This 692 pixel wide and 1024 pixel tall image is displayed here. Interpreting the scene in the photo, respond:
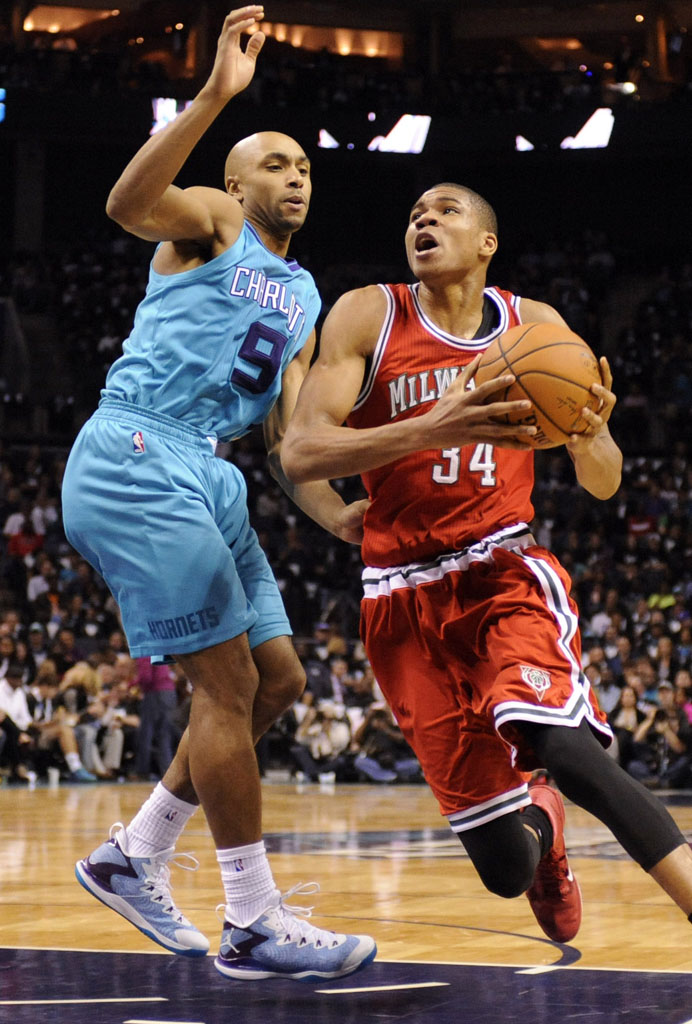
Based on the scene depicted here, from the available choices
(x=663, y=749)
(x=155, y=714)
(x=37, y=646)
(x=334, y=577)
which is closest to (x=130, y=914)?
(x=155, y=714)

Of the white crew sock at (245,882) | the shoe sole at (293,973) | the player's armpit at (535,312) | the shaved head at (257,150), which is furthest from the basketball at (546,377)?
the shoe sole at (293,973)

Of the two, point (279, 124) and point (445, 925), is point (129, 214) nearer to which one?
point (445, 925)

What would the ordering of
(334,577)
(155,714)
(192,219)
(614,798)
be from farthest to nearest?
(334,577)
(155,714)
(192,219)
(614,798)

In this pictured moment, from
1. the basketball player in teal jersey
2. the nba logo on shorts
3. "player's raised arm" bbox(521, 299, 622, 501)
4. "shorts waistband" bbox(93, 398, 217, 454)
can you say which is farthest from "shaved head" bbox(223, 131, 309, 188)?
the nba logo on shorts

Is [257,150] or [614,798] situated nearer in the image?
[614,798]

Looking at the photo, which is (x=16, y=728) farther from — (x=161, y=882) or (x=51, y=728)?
(x=161, y=882)

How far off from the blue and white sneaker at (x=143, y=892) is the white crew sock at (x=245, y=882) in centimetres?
28

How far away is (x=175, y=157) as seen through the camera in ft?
11.8

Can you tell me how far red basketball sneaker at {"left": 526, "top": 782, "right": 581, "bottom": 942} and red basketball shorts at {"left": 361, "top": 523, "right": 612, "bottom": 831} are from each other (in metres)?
0.20

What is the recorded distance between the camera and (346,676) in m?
14.1

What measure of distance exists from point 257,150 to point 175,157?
0.62 m

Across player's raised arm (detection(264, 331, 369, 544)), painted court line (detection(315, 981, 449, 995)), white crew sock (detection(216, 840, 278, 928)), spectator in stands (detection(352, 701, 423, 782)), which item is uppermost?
player's raised arm (detection(264, 331, 369, 544))

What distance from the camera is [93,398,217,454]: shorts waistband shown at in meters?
3.95

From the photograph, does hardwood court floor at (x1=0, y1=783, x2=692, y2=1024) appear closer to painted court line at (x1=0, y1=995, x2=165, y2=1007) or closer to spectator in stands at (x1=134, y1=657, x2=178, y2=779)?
painted court line at (x1=0, y1=995, x2=165, y2=1007)
